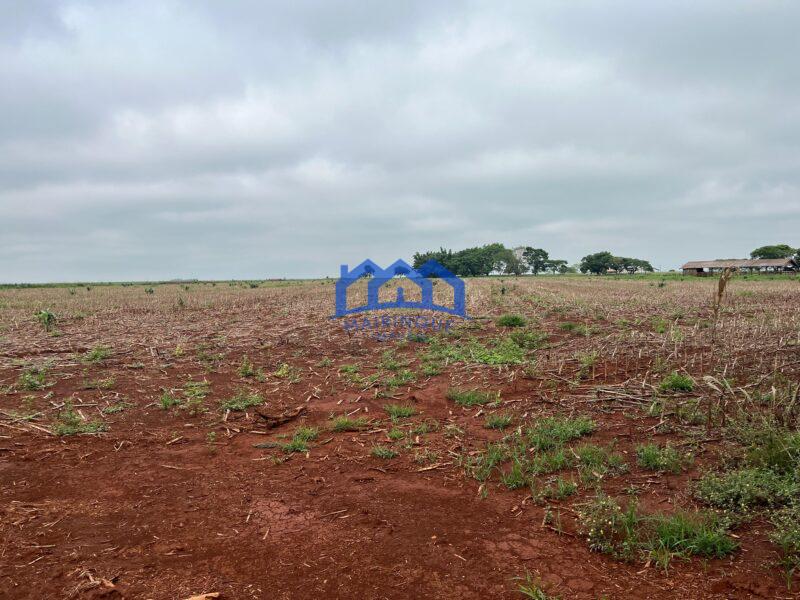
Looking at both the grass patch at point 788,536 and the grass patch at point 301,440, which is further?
the grass patch at point 301,440

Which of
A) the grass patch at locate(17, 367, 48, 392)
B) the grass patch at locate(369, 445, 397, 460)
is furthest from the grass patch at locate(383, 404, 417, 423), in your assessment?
the grass patch at locate(17, 367, 48, 392)

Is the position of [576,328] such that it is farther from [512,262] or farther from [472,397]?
[512,262]

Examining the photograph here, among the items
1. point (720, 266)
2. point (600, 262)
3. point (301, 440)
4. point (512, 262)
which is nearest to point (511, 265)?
point (512, 262)

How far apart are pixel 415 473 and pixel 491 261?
105861 millimetres

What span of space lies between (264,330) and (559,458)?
36.4ft

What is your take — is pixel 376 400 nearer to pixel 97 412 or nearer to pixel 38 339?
pixel 97 412

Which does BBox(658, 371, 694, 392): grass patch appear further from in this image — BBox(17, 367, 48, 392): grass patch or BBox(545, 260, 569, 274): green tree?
BBox(545, 260, 569, 274): green tree

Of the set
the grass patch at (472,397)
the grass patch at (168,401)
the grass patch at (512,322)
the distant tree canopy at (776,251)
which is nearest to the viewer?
the grass patch at (472,397)

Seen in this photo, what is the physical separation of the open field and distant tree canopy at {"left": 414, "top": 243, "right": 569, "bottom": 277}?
7771cm

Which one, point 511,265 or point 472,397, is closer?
point 472,397

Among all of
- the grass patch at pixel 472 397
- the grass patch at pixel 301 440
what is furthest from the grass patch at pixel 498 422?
the grass patch at pixel 301 440

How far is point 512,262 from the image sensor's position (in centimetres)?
12156

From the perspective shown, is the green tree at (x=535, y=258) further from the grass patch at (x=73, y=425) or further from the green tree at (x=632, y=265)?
the grass patch at (x=73, y=425)

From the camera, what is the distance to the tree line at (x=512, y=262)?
309 feet
